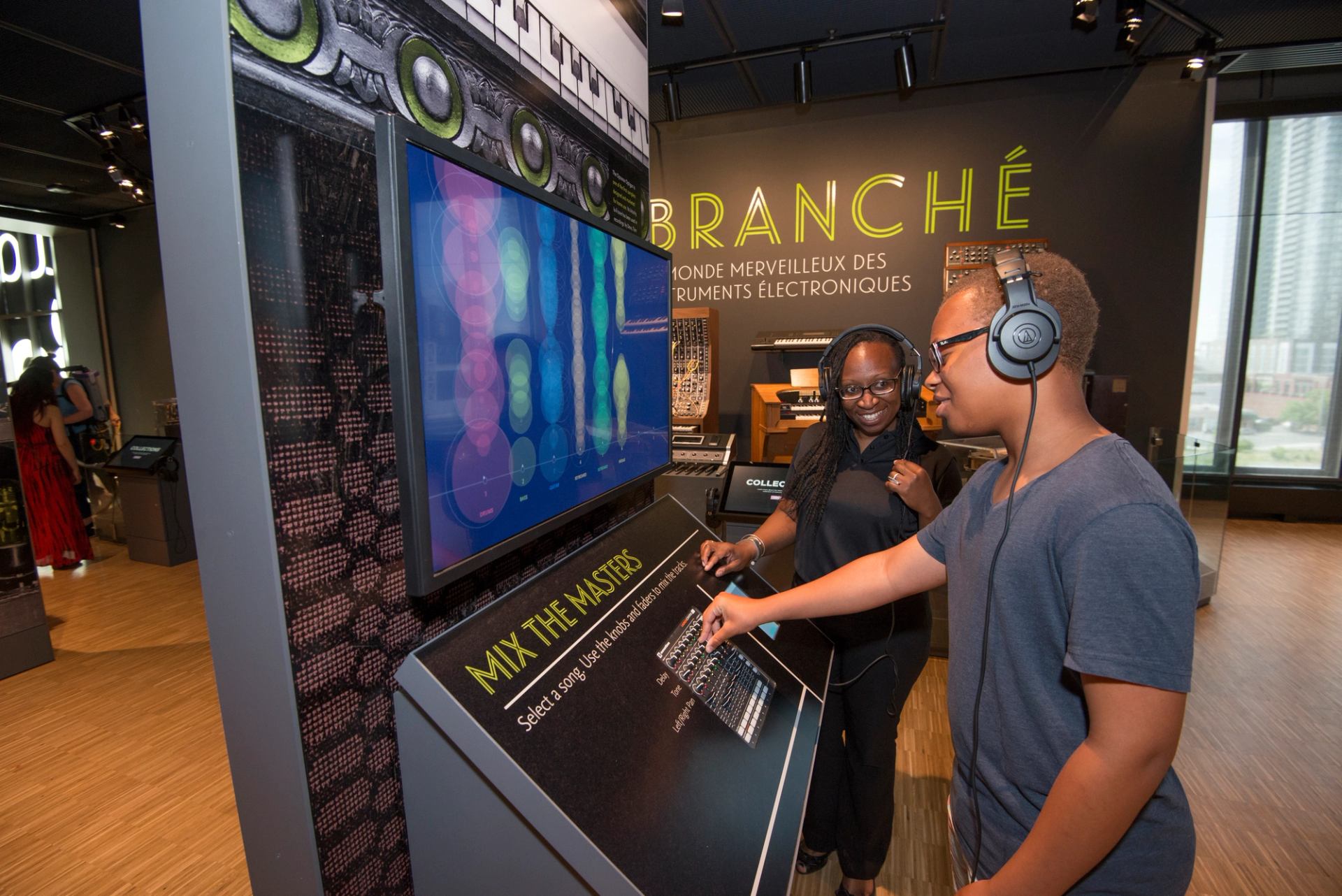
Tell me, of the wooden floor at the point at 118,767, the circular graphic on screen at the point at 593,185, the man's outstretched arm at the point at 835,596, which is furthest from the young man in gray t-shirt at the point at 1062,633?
the wooden floor at the point at 118,767

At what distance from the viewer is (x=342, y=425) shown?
0.88 m

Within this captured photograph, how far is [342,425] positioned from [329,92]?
1.50 feet

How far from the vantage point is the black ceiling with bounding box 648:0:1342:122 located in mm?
3850

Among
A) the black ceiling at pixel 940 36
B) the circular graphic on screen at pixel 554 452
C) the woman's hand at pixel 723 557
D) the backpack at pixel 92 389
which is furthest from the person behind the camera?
the backpack at pixel 92 389

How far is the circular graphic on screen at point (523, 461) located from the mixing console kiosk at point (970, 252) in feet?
→ 14.6

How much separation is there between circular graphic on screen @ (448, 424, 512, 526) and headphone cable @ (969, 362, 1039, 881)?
77 cm

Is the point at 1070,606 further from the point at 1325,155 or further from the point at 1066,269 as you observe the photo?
the point at 1325,155

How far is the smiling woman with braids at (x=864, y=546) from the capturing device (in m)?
1.64

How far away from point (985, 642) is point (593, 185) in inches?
56.5

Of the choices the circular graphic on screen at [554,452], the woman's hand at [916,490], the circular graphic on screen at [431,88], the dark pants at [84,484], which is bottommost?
the dark pants at [84,484]

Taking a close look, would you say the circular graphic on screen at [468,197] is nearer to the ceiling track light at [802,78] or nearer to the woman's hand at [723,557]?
the woman's hand at [723,557]

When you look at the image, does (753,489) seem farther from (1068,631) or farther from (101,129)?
(101,129)

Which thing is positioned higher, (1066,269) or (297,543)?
(1066,269)

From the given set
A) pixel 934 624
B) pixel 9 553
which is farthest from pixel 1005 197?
pixel 9 553
